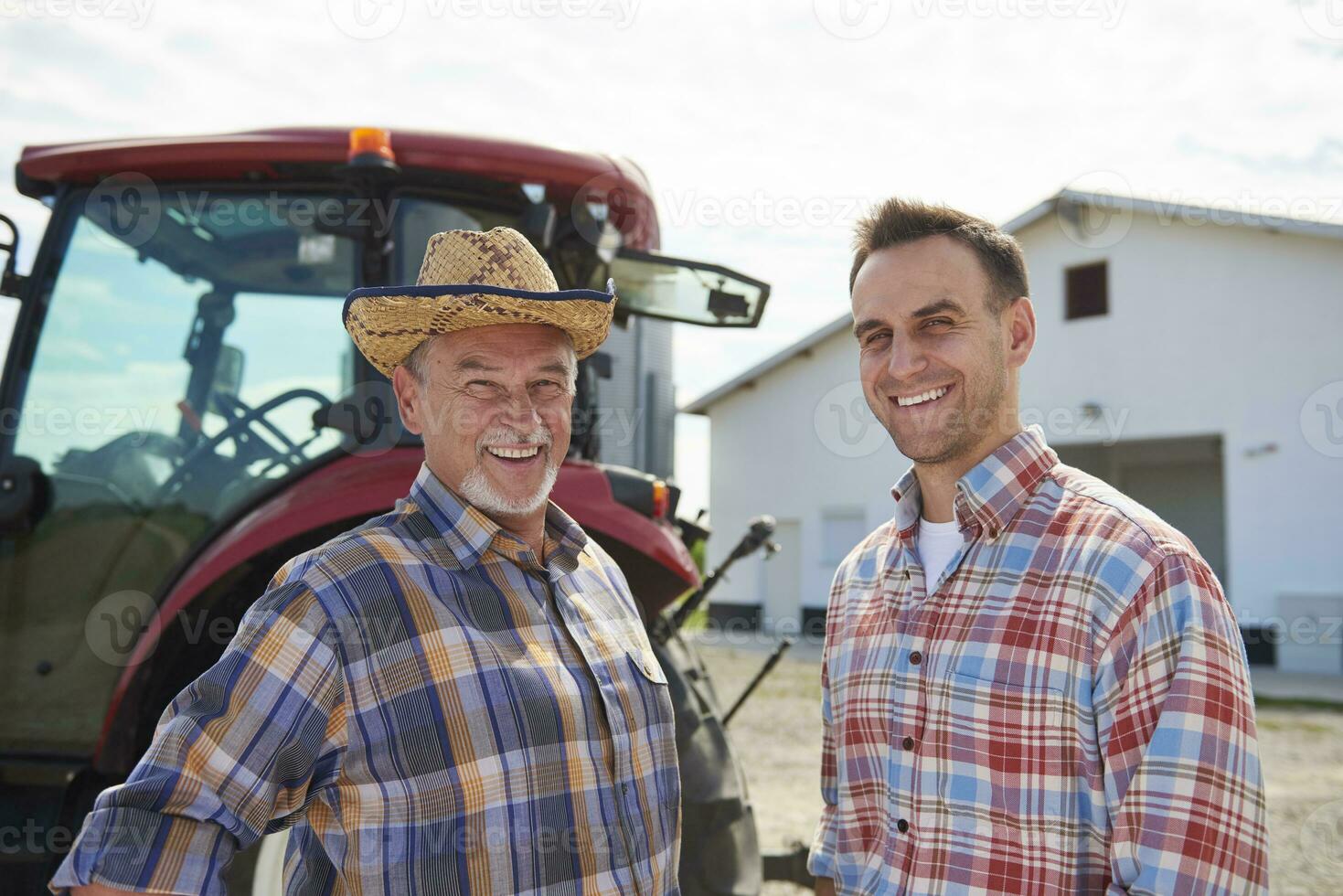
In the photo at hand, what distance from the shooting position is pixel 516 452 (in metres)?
1.82

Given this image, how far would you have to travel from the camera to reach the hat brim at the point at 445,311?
173 centimetres

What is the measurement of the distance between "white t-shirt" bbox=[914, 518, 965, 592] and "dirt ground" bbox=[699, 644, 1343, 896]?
74.8 inches

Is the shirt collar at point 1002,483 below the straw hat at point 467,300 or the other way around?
below

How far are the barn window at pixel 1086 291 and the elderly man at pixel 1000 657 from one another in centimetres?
1462

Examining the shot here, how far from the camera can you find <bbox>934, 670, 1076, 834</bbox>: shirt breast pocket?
1499 mm

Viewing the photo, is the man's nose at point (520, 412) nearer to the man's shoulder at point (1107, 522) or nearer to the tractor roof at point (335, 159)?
the man's shoulder at point (1107, 522)

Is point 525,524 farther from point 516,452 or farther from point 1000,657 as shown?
point 1000,657

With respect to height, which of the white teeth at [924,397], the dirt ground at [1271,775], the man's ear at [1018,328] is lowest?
the dirt ground at [1271,775]

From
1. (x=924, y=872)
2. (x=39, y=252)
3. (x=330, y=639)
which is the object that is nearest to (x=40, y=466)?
(x=39, y=252)

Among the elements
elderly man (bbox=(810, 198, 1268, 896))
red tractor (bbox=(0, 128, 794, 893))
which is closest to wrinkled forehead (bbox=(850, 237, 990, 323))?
elderly man (bbox=(810, 198, 1268, 896))

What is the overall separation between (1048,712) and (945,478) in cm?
46

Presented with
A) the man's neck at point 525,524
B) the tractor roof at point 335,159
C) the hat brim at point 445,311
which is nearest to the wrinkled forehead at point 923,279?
the hat brim at point 445,311

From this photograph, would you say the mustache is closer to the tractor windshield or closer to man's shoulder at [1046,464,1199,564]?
man's shoulder at [1046,464,1199,564]

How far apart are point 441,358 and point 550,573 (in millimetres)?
446
